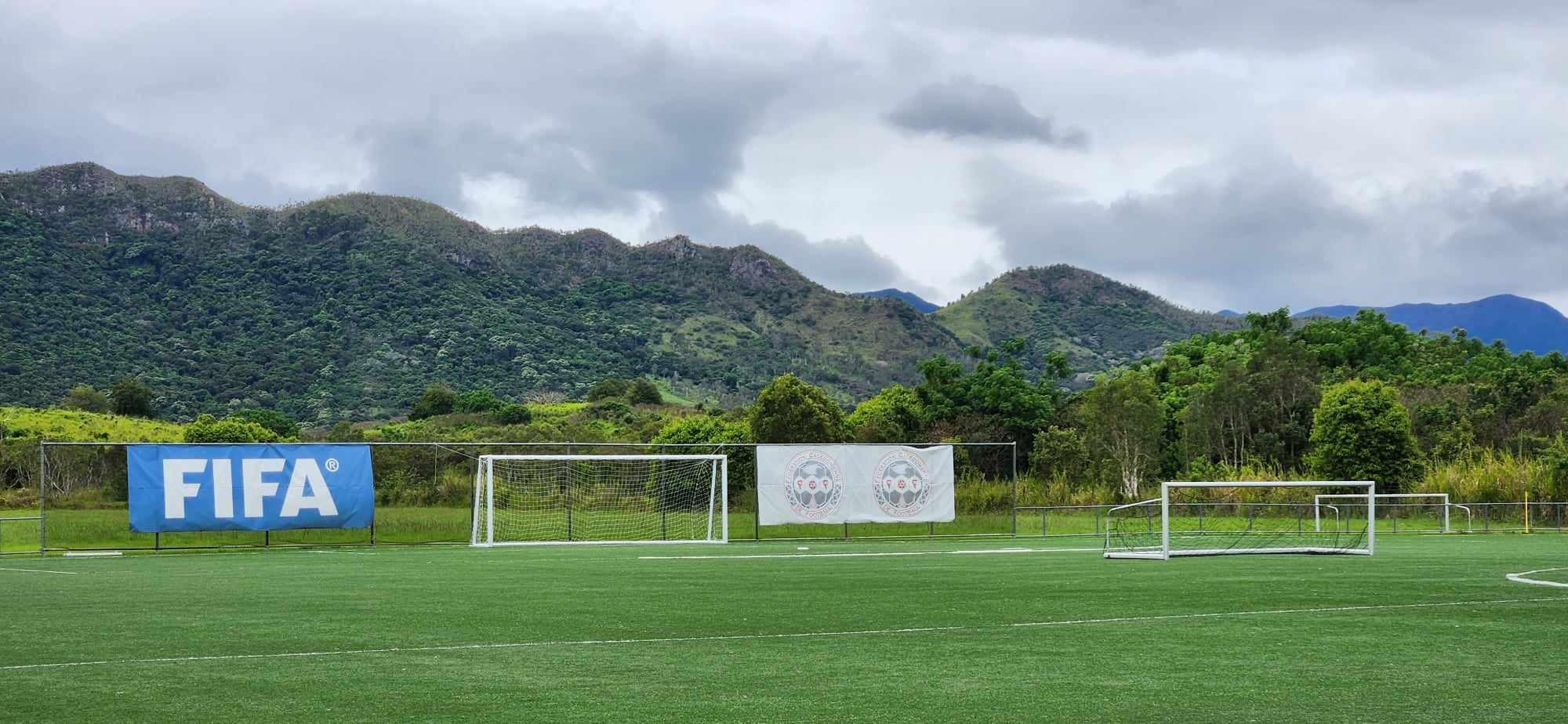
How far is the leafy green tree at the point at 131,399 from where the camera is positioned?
77.0 m

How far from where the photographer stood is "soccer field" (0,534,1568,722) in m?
6.81

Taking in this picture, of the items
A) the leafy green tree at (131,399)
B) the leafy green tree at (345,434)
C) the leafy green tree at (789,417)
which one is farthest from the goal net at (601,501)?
the leafy green tree at (131,399)

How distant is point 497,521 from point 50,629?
20.8 meters

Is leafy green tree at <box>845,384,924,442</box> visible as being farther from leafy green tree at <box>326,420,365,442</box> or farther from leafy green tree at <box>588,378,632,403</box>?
leafy green tree at <box>588,378,632,403</box>

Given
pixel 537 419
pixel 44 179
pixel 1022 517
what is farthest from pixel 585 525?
pixel 44 179

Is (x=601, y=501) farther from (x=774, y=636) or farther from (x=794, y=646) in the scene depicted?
(x=794, y=646)

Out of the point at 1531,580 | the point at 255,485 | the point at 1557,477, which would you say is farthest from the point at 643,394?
the point at 1531,580

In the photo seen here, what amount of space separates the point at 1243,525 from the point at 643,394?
63398 millimetres

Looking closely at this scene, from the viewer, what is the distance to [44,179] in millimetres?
108438

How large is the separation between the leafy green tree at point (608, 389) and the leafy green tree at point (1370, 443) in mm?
56459

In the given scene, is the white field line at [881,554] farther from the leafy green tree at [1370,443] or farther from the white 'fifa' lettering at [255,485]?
the leafy green tree at [1370,443]

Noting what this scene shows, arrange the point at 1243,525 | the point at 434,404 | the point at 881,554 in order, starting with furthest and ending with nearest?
the point at 434,404 < the point at 1243,525 < the point at 881,554

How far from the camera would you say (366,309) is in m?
99.4

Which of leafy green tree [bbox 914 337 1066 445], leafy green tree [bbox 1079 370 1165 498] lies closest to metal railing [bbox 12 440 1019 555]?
leafy green tree [bbox 1079 370 1165 498]
